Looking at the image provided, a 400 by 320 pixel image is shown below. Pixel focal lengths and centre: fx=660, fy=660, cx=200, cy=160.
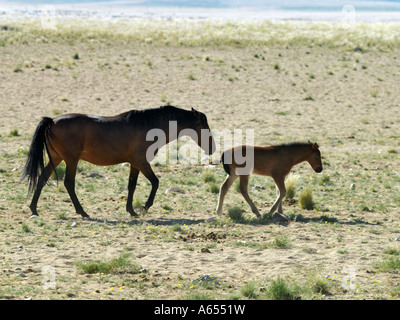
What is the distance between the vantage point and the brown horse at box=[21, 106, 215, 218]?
12.5 meters

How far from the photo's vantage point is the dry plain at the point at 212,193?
9.01m

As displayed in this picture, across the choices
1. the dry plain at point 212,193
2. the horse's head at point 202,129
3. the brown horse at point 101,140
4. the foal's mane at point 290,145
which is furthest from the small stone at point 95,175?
the foal's mane at point 290,145

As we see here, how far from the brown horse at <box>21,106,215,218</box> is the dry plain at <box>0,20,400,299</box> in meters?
0.76

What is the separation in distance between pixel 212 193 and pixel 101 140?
3354 mm

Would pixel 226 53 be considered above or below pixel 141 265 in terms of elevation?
above

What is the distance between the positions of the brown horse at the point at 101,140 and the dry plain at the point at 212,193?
764mm

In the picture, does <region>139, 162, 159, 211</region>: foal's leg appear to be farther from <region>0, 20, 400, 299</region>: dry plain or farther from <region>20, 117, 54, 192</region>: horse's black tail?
<region>20, 117, 54, 192</region>: horse's black tail

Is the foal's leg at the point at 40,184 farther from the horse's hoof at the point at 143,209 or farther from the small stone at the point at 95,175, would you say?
the small stone at the point at 95,175

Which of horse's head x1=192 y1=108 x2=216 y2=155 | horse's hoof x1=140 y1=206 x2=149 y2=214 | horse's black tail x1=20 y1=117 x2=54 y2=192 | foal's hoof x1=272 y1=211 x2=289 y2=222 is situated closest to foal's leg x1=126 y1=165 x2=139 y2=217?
horse's hoof x1=140 y1=206 x2=149 y2=214

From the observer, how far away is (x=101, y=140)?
12.7 m

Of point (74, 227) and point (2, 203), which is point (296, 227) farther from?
point (2, 203)
